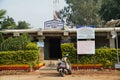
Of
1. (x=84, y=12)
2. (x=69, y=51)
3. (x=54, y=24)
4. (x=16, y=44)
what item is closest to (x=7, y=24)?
(x=54, y=24)

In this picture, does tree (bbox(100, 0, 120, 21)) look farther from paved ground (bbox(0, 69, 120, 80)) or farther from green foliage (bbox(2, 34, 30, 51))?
paved ground (bbox(0, 69, 120, 80))

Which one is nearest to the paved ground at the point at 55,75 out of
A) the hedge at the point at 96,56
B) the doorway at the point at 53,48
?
the hedge at the point at 96,56

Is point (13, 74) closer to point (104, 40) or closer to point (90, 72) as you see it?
point (90, 72)

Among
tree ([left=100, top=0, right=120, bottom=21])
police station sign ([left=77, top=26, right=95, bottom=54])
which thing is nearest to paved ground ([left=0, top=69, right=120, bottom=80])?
police station sign ([left=77, top=26, right=95, bottom=54])

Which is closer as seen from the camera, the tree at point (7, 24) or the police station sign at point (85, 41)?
the police station sign at point (85, 41)

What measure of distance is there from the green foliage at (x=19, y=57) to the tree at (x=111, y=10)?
2096cm

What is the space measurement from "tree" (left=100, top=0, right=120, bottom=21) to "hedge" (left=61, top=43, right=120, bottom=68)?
19655 millimetres

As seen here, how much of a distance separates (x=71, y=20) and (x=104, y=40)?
33408 mm

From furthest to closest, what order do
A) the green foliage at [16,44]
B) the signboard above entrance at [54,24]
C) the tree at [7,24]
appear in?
the tree at [7,24] < the signboard above entrance at [54,24] < the green foliage at [16,44]

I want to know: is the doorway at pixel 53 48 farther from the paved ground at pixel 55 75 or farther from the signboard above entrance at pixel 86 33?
the signboard above entrance at pixel 86 33

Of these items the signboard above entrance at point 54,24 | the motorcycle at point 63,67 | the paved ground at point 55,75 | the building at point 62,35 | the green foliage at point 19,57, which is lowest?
the paved ground at point 55,75

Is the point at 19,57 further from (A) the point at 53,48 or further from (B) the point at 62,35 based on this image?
(A) the point at 53,48

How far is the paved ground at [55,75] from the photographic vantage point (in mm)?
19234

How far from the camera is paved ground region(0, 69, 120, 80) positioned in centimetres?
1923
